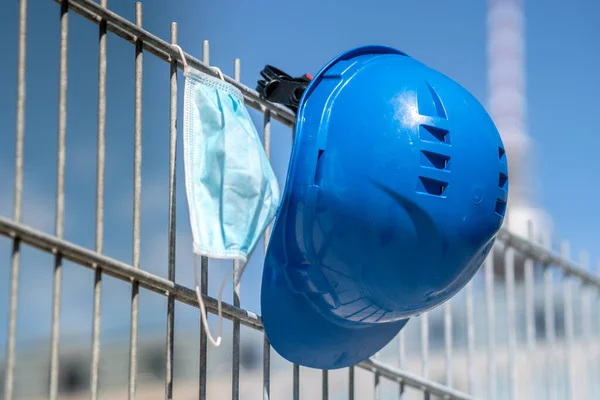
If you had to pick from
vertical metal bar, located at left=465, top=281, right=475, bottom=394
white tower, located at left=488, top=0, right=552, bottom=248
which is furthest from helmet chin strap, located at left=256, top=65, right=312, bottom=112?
white tower, located at left=488, top=0, right=552, bottom=248

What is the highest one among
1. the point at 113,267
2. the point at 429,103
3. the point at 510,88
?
the point at 510,88

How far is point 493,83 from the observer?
42219 millimetres

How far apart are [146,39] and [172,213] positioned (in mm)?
478

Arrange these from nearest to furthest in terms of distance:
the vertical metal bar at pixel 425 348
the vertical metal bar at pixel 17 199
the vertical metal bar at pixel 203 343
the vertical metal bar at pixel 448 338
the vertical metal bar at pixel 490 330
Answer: the vertical metal bar at pixel 17 199 → the vertical metal bar at pixel 203 343 → the vertical metal bar at pixel 425 348 → the vertical metal bar at pixel 448 338 → the vertical metal bar at pixel 490 330

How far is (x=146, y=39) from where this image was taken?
2.07 metres

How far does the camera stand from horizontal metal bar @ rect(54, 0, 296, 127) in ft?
6.30

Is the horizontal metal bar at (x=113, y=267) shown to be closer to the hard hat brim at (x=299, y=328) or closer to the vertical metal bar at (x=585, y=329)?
the hard hat brim at (x=299, y=328)

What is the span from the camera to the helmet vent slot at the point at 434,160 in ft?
6.41

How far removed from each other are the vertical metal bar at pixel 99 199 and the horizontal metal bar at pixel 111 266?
31 millimetres

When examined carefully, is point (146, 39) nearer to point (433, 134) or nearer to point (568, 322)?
point (433, 134)

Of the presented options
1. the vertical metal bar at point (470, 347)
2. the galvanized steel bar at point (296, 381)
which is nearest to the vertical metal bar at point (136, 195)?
the galvanized steel bar at point (296, 381)

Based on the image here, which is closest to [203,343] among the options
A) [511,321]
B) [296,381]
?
[296,381]

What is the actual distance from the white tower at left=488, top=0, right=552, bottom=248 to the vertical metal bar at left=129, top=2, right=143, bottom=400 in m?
40.1

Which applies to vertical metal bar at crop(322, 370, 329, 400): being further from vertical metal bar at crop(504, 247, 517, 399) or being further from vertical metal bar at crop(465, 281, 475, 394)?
vertical metal bar at crop(504, 247, 517, 399)
